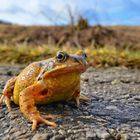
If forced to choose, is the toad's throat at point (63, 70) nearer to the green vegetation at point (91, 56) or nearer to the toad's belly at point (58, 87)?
the toad's belly at point (58, 87)

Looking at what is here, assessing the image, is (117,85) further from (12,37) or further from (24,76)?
(12,37)

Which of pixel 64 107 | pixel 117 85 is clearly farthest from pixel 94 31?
pixel 64 107

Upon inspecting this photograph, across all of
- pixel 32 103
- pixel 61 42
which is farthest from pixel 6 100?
pixel 61 42

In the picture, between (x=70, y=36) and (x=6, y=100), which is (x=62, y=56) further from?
(x=70, y=36)

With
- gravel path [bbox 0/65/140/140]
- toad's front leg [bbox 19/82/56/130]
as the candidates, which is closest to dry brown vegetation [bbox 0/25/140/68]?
gravel path [bbox 0/65/140/140]

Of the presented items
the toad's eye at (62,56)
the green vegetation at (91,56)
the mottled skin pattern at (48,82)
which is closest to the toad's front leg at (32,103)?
the mottled skin pattern at (48,82)
